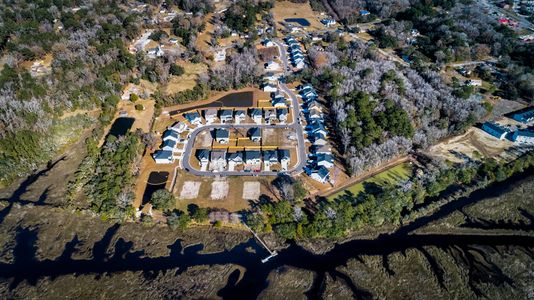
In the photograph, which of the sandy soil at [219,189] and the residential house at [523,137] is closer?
the sandy soil at [219,189]

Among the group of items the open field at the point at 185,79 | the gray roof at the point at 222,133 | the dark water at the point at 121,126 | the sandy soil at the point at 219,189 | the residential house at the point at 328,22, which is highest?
the residential house at the point at 328,22

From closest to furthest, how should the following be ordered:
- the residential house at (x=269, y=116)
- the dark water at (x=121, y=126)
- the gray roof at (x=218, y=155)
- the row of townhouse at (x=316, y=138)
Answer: the row of townhouse at (x=316, y=138) → the gray roof at (x=218, y=155) → the dark water at (x=121, y=126) → the residential house at (x=269, y=116)

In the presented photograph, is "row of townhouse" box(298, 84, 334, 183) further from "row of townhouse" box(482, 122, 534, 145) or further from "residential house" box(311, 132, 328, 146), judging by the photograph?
"row of townhouse" box(482, 122, 534, 145)

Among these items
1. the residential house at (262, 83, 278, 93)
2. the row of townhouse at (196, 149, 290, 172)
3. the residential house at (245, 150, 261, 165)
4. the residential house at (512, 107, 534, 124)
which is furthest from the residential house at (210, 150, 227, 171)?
the residential house at (512, 107, 534, 124)

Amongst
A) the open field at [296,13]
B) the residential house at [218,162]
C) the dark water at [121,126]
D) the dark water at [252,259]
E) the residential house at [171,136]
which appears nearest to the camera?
the dark water at [252,259]

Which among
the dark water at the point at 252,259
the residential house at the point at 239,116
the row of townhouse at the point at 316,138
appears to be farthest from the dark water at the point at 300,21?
the dark water at the point at 252,259

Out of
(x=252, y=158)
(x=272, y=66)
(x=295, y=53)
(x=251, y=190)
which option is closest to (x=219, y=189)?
(x=251, y=190)

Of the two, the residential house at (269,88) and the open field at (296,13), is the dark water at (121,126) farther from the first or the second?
the open field at (296,13)
